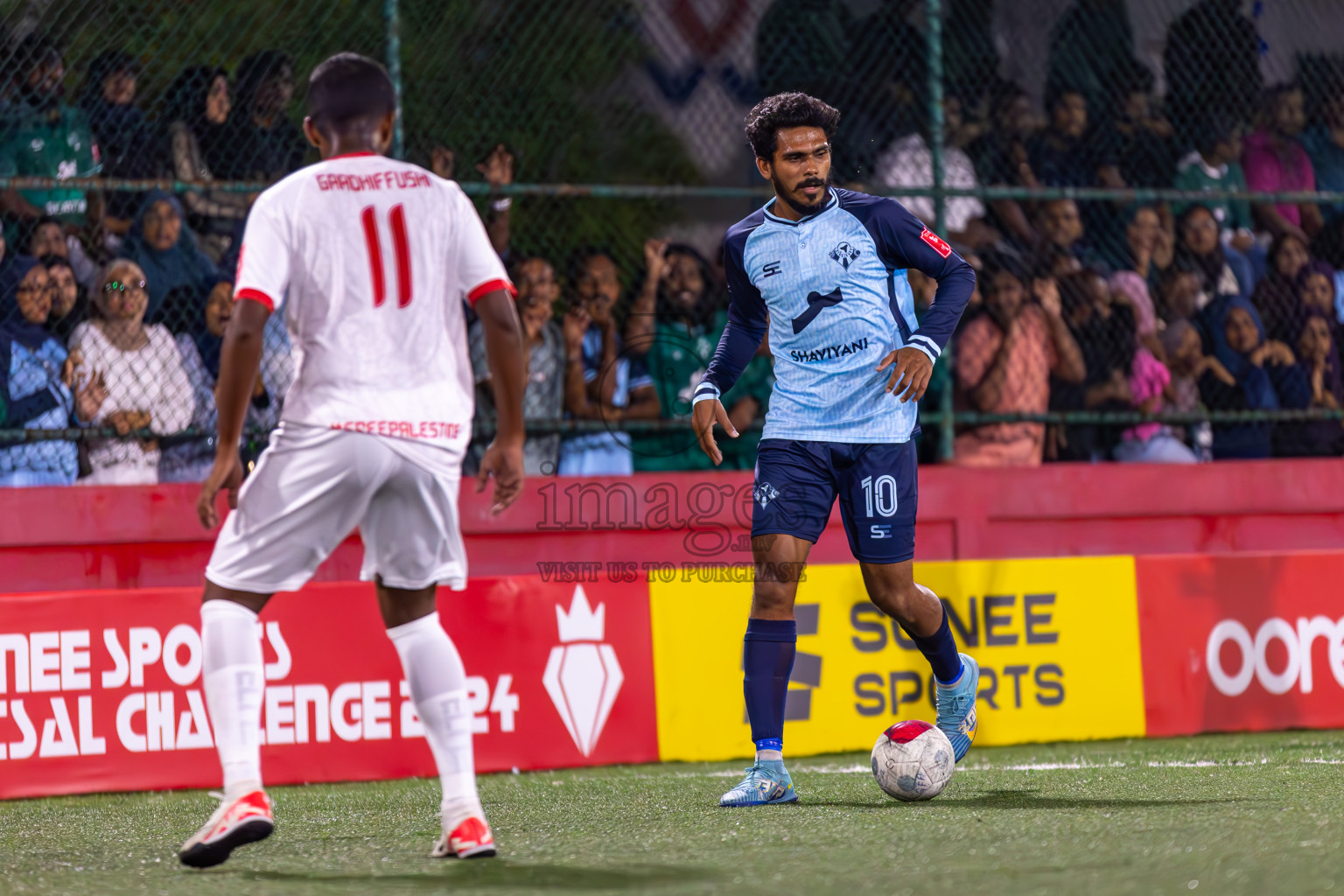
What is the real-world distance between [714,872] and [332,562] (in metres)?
4.42

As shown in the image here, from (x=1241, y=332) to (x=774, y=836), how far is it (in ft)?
19.6

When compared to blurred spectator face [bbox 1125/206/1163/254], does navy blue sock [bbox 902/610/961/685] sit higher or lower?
lower

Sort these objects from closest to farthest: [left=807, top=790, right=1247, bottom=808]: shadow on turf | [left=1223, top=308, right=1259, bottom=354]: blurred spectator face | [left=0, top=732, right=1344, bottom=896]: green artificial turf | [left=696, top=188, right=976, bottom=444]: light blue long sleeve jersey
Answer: [left=0, top=732, right=1344, bottom=896]: green artificial turf → [left=807, top=790, right=1247, bottom=808]: shadow on turf → [left=696, top=188, right=976, bottom=444]: light blue long sleeve jersey → [left=1223, top=308, right=1259, bottom=354]: blurred spectator face

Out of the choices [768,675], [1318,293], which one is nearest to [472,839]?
[768,675]

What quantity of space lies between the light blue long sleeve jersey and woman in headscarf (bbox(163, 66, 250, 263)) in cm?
324

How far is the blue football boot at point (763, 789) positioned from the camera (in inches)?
201

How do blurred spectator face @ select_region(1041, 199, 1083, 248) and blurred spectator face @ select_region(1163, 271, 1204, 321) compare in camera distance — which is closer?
blurred spectator face @ select_region(1041, 199, 1083, 248)

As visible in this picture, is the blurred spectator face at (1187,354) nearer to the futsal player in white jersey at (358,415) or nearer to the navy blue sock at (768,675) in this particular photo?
the navy blue sock at (768,675)

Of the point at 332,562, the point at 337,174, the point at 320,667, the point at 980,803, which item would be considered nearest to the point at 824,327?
the point at 980,803

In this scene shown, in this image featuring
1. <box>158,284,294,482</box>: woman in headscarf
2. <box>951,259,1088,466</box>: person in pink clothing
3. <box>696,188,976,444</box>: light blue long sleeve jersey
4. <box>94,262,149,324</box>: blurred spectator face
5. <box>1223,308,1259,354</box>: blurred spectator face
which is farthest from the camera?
<box>1223,308,1259,354</box>: blurred spectator face

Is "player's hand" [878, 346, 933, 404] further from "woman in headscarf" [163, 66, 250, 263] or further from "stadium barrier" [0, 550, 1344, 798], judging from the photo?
"woman in headscarf" [163, 66, 250, 263]

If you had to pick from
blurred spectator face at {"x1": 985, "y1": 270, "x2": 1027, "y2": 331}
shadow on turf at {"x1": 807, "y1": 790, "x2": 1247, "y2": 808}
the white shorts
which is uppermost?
blurred spectator face at {"x1": 985, "y1": 270, "x2": 1027, "y2": 331}

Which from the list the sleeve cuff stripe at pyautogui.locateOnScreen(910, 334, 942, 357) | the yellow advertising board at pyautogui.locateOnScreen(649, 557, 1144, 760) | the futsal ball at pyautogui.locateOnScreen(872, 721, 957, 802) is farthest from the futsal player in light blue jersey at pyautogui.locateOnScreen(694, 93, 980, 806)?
the yellow advertising board at pyautogui.locateOnScreen(649, 557, 1144, 760)

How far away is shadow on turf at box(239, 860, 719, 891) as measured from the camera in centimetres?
354
